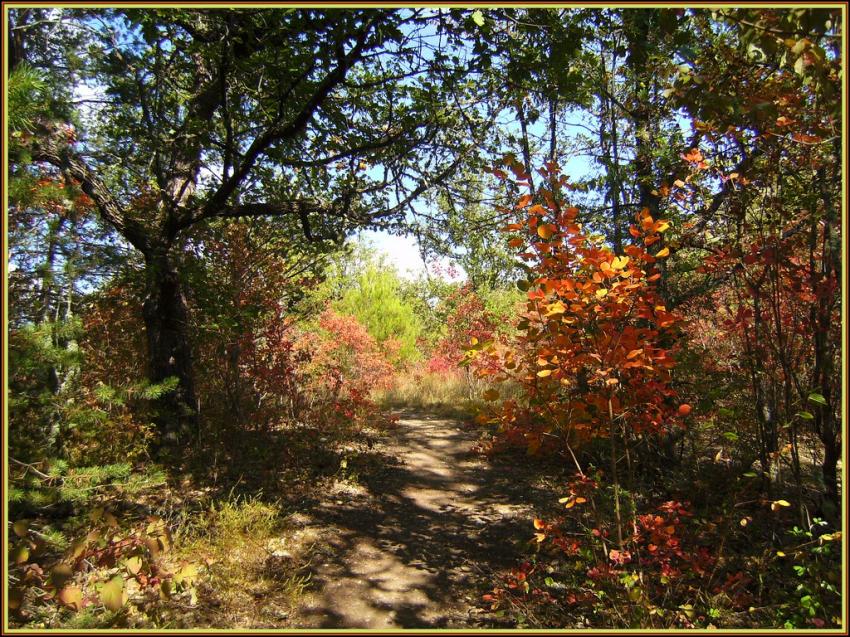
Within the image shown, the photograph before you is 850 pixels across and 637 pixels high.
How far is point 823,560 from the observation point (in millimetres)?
2650

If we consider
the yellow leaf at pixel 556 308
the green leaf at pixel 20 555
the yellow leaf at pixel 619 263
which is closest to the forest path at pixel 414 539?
the green leaf at pixel 20 555

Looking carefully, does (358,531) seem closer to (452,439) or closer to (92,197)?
(452,439)

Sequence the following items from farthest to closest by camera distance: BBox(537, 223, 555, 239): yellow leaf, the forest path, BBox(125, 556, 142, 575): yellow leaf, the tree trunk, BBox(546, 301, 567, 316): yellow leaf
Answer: the tree trunk, the forest path, BBox(537, 223, 555, 239): yellow leaf, BBox(546, 301, 567, 316): yellow leaf, BBox(125, 556, 142, 575): yellow leaf

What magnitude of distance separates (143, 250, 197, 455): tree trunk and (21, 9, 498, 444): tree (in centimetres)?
1

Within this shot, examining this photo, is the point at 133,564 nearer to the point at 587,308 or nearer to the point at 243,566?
the point at 243,566

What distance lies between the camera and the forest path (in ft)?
9.27

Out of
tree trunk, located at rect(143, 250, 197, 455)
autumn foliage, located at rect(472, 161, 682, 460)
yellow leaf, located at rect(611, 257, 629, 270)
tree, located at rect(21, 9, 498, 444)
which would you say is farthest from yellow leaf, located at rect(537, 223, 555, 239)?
tree trunk, located at rect(143, 250, 197, 455)

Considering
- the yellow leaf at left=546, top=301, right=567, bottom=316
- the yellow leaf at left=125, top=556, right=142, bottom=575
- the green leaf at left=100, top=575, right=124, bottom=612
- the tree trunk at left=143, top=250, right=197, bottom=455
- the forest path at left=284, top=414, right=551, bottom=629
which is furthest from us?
the tree trunk at left=143, top=250, right=197, bottom=455

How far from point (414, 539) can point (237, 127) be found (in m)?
4.23

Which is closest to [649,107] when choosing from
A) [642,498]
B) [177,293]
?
[642,498]

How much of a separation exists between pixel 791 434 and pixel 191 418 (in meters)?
5.28

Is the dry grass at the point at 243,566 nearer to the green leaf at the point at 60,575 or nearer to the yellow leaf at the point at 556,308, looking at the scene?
the green leaf at the point at 60,575

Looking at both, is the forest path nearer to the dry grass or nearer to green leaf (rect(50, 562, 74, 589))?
the dry grass

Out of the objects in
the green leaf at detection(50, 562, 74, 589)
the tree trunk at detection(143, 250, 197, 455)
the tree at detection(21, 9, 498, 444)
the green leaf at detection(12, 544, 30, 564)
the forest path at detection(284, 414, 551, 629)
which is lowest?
the forest path at detection(284, 414, 551, 629)
